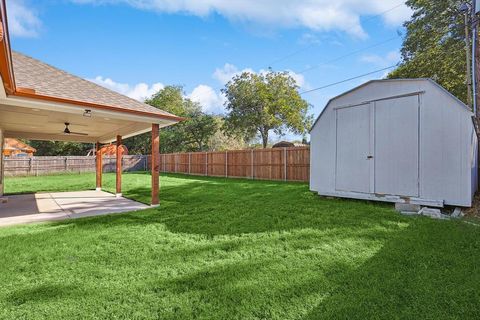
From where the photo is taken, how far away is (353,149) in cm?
588

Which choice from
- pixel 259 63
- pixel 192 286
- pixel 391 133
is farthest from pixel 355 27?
pixel 192 286

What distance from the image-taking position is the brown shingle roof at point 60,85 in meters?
5.03

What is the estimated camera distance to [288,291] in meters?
2.29

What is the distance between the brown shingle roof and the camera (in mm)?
5031

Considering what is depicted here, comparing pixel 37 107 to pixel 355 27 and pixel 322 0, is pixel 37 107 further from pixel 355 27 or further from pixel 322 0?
pixel 355 27

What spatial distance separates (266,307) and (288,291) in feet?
0.99

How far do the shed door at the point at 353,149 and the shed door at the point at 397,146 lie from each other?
212 mm

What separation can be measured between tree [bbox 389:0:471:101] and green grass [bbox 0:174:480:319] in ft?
38.6

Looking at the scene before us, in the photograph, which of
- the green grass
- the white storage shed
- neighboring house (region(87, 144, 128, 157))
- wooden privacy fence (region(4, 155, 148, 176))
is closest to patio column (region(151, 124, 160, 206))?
the green grass

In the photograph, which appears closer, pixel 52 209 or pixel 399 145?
pixel 399 145

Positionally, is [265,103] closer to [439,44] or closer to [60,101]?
[439,44]

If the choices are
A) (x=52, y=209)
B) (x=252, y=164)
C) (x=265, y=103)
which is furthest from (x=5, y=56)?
(x=265, y=103)

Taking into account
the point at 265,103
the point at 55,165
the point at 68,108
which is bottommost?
the point at 55,165

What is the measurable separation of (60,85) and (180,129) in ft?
67.3
